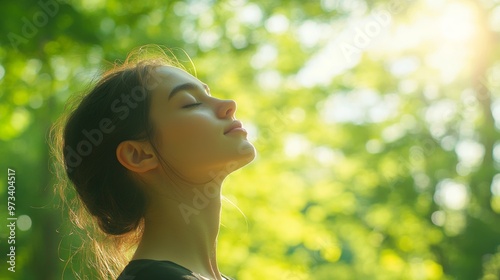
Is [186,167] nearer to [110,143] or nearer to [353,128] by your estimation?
[110,143]

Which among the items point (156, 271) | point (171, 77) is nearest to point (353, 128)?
point (171, 77)

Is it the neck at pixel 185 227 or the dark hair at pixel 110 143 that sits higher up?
the dark hair at pixel 110 143

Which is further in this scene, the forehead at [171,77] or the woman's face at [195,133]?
the forehead at [171,77]

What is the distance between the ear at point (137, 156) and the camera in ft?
6.08

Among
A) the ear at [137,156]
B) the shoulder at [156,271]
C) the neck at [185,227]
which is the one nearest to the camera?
the shoulder at [156,271]

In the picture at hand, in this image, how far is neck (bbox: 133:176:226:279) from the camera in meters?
1.74

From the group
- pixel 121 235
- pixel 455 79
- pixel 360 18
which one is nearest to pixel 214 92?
pixel 360 18

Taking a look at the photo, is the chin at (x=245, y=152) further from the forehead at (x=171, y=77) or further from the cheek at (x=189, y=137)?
the forehead at (x=171, y=77)

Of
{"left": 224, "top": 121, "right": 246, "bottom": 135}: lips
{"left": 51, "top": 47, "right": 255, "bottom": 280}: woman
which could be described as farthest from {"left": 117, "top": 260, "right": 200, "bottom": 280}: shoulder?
{"left": 224, "top": 121, "right": 246, "bottom": 135}: lips

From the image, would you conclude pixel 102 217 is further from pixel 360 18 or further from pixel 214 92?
pixel 360 18

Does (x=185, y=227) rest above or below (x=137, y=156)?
below

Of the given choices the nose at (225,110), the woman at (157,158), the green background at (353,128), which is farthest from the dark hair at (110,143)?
the green background at (353,128)

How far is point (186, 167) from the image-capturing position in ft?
5.96

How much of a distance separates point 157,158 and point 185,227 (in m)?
0.22
